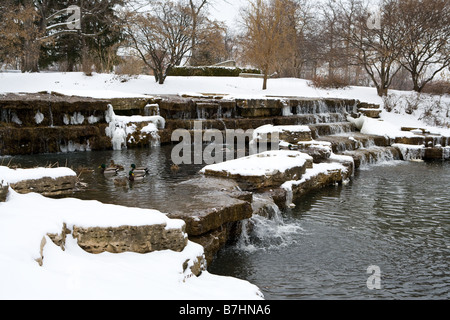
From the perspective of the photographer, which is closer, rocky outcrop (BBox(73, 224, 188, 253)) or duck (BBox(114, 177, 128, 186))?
rocky outcrop (BBox(73, 224, 188, 253))

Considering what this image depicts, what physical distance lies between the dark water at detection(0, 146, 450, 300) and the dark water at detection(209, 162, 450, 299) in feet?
0.05

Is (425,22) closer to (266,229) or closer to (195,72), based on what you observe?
(195,72)

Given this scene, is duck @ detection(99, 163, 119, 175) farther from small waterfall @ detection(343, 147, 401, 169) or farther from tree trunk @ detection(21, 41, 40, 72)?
tree trunk @ detection(21, 41, 40, 72)

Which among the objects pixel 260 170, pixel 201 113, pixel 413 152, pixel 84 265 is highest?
pixel 201 113

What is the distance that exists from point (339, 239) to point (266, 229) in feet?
4.24

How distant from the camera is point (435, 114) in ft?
71.6

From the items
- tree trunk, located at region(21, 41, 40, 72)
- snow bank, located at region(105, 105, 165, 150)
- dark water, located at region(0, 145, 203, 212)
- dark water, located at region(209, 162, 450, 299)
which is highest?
tree trunk, located at region(21, 41, 40, 72)

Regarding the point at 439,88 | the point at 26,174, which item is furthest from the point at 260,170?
the point at 439,88

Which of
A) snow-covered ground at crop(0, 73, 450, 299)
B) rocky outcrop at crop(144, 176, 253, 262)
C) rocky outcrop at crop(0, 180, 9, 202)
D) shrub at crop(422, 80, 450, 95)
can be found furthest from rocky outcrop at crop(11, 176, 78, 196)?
shrub at crop(422, 80, 450, 95)

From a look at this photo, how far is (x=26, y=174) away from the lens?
18.6ft

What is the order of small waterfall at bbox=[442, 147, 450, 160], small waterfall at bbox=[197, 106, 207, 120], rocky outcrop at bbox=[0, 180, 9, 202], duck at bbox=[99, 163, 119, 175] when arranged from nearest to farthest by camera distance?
rocky outcrop at bbox=[0, 180, 9, 202]
duck at bbox=[99, 163, 119, 175]
small waterfall at bbox=[442, 147, 450, 160]
small waterfall at bbox=[197, 106, 207, 120]

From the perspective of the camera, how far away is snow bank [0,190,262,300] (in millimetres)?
3260
